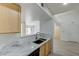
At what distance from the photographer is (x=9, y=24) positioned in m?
1.86

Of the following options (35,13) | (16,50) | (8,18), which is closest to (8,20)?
(8,18)

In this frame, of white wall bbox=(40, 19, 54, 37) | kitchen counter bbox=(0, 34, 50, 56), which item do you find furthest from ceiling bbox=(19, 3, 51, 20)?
kitchen counter bbox=(0, 34, 50, 56)

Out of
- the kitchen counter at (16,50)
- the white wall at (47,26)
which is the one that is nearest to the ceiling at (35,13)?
the white wall at (47,26)

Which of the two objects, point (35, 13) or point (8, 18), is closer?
point (8, 18)

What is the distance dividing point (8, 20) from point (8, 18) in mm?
32

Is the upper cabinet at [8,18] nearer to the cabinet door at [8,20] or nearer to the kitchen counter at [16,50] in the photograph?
the cabinet door at [8,20]

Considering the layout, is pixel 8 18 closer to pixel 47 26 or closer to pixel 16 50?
pixel 16 50

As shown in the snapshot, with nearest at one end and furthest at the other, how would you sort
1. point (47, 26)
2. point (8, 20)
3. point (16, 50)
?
point (8, 20), point (16, 50), point (47, 26)

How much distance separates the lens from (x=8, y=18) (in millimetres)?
1848

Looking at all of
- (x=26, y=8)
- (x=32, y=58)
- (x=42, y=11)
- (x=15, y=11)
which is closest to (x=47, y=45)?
(x=42, y=11)

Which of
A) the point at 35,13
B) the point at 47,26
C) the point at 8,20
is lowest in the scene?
the point at 47,26

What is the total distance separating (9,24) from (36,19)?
1063mm

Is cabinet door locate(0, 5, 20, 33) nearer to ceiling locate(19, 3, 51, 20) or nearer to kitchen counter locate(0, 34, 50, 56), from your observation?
kitchen counter locate(0, 34, 50, 56)

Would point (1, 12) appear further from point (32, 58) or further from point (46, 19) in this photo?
point (46, 19)
